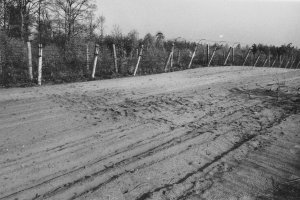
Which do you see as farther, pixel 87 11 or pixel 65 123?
pixel 87 11

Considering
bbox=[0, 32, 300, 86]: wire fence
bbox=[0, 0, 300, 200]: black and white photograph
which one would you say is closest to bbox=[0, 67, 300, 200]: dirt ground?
bbox=[0, 0, 300, 200]: black and white photograph

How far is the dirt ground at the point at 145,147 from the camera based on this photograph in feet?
11.3

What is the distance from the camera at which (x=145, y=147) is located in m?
4.70

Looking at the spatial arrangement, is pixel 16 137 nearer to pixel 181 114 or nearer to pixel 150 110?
pixel 150 110

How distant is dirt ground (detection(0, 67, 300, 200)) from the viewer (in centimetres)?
344

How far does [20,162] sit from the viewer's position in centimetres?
396

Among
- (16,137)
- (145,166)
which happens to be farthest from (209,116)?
(16,137)

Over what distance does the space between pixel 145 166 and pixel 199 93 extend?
19.2 ft

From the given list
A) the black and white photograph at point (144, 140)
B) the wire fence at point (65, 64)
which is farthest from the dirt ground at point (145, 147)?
the wire fence at point (65, 64)

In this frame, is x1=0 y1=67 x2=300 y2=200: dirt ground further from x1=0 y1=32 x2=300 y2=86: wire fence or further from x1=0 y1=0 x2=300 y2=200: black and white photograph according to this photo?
x1=0 y1=32 x2=300 y2=86: wire fence

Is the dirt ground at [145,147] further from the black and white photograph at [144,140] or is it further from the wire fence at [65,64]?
the wire fence at [65,64]

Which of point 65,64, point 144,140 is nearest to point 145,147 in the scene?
point 144,140

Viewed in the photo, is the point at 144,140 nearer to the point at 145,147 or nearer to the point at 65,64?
the point at 145,147

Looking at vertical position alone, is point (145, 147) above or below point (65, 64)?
below
